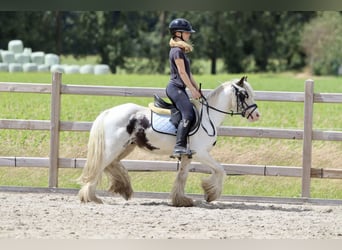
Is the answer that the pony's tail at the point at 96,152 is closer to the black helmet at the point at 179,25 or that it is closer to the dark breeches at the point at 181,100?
the dark breeches at the point at 181,100

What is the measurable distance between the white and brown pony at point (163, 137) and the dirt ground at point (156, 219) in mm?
217

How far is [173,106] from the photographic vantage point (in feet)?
26.1

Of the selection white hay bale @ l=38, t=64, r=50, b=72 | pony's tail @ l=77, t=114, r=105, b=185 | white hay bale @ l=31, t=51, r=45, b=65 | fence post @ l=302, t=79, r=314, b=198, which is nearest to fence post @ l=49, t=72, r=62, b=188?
pony's tail @ l=77, t=114, r=105, b=185

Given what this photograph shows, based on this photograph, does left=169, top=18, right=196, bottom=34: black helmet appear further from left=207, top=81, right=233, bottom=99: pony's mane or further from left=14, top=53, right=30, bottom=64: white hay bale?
left=14, top=53, right=30, bottom=64: white hay bale

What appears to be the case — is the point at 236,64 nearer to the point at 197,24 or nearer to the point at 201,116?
the point at 197,24

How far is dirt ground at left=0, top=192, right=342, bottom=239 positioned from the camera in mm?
6254

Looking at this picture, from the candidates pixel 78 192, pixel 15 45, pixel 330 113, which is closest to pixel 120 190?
pixel 78 192

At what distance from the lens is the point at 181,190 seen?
804 cm

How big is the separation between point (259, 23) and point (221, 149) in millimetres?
36887

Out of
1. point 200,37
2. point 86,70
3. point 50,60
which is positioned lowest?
point 86,70

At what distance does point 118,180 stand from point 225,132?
140 centimetres

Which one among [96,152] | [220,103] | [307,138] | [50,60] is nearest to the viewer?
[96,152]

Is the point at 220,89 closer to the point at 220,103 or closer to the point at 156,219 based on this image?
the point at 220,103

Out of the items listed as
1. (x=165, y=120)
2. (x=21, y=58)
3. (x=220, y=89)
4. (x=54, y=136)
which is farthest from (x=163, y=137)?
(x=21, y=58)
